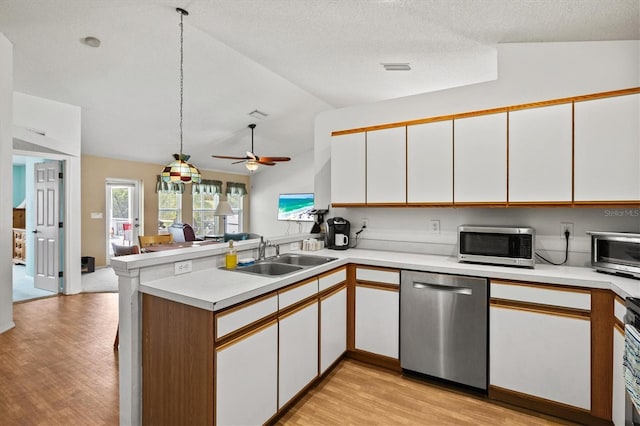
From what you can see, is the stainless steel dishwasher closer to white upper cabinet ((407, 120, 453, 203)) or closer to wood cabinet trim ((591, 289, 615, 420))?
wood cabinet trim ((591, 289, 615, 420))

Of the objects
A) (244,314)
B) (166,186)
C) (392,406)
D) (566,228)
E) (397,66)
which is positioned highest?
(397,66)

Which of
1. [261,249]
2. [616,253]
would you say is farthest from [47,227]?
[616,253]

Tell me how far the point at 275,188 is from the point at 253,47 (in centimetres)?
613

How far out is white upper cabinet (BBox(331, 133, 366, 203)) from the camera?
3.03 meters

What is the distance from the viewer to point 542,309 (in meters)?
2.00

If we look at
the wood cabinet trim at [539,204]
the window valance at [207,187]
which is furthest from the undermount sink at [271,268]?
the window valance at [207,187]

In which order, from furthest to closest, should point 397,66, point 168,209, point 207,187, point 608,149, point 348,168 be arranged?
point 207,187
point 168,209
point 397,66
point 348,168
point 608,149

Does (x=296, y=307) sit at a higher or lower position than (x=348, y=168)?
lower

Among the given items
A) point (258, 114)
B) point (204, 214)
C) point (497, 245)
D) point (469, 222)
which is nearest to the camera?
point (497, 245)

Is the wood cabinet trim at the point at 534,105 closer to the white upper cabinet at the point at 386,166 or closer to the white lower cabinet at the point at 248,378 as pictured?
the white upper cabinet at the point at 386,166

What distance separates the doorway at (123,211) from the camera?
6902 millimetres

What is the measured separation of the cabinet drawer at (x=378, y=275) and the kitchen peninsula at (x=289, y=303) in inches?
9.2

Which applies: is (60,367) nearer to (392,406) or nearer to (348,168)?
(392,406)

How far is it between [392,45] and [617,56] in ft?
5.40
